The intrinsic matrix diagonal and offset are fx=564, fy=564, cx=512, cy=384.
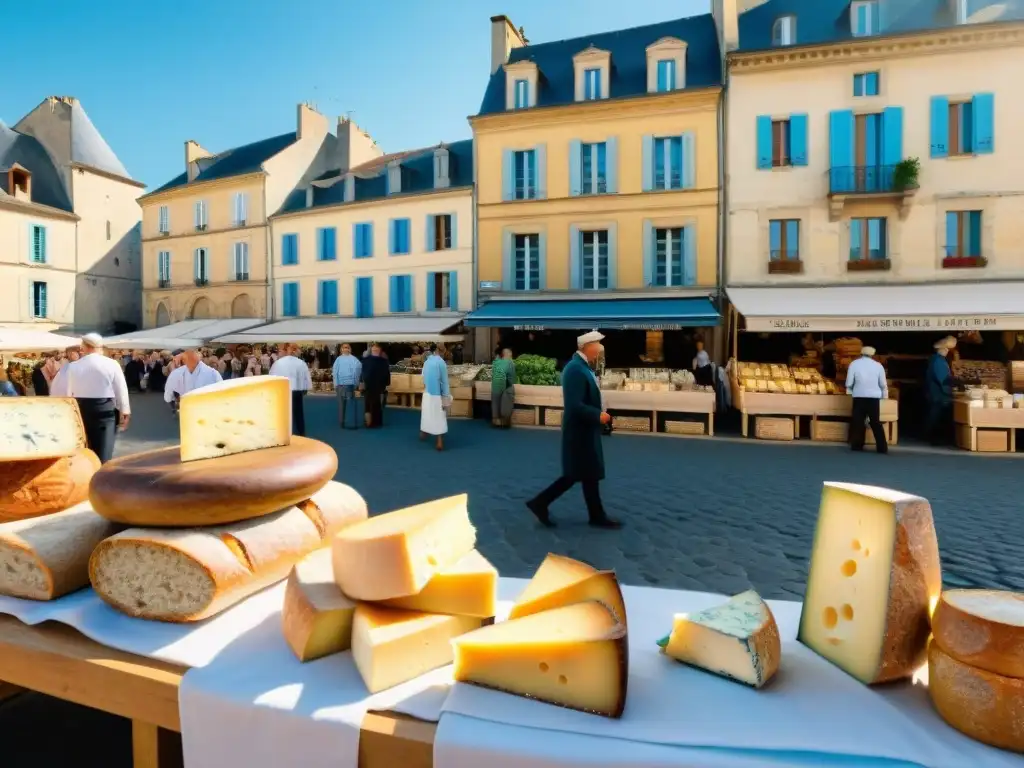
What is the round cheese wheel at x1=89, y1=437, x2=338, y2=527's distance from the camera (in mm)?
1380

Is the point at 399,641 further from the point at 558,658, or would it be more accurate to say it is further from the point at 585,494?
the point at 585,494

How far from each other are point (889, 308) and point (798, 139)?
5.16 m

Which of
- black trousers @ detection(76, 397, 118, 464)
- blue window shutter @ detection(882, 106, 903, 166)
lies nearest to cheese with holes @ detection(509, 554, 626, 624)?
black trousers @ detection(76, 397, 118, 464)

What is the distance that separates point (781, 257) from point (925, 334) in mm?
3832

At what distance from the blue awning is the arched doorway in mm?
11433

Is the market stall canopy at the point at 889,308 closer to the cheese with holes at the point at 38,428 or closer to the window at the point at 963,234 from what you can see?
the window at the point at 963,234

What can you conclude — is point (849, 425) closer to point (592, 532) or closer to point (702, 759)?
point (592, 532)

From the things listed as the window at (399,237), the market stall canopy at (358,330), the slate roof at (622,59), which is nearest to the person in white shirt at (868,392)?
the slate roof at (622,59)

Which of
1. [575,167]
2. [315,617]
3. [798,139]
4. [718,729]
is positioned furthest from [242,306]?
[718,729]

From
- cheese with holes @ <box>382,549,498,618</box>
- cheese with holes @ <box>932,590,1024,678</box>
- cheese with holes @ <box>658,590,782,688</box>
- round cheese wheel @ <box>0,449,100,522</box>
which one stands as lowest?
cheese with holes @ <box>658,590,782,688</box>

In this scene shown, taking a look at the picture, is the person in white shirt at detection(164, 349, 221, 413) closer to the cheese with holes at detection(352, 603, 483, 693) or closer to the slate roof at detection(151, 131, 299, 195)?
the cheese with holes at detection(352, 603, 483, 693)

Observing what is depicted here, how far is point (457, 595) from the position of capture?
1325mm

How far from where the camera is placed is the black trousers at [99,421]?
17.4ft

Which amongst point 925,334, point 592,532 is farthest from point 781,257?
point 592,532
